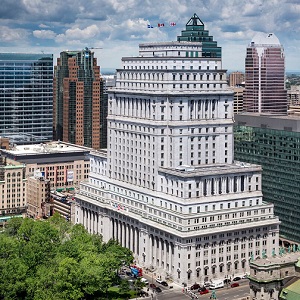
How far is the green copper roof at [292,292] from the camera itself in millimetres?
159000

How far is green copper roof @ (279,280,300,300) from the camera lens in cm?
15900

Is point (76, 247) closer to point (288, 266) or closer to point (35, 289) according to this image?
point (35, 289)

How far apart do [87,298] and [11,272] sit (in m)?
21.9

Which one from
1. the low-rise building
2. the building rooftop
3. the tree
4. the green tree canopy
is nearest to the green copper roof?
the low-rise building

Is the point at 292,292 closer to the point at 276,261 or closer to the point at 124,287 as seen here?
the point at 276,261

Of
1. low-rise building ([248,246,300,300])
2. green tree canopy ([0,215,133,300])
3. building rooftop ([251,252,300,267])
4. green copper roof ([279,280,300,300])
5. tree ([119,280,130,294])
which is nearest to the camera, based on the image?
green copper roof ([279,280,300,300])

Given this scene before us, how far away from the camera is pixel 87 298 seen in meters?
192

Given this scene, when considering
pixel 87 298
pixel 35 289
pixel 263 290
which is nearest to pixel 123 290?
pixel 87 298

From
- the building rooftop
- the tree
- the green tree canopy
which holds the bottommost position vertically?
the tree

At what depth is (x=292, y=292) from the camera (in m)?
160

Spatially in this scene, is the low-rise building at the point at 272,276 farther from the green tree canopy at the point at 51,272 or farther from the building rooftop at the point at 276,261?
the green tree canopy at the point at 51,272

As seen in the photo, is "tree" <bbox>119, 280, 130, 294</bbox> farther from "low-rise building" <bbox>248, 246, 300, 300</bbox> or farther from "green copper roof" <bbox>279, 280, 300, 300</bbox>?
"green copper roof" <bbox>279, 280, 300, 300</bbox>

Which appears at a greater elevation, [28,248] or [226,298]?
[28,248]

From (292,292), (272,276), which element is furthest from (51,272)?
(292,292)
